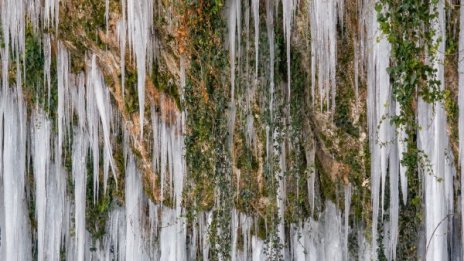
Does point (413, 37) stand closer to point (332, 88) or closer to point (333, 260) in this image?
point (332, 88)

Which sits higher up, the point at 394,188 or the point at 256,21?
the point at 256,21

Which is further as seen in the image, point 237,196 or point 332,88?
point 237,196

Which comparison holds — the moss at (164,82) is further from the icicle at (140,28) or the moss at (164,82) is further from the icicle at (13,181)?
the icicle at (13,181)

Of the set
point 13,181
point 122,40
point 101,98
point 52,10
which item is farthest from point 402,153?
point 13,181

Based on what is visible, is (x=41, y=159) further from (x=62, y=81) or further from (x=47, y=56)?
(x=47, y=56)

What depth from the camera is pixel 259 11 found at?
383 inches

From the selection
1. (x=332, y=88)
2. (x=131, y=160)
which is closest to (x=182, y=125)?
(x=131, y=160)

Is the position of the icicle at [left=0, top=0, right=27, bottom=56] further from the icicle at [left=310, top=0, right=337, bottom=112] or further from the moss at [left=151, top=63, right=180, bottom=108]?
the icicle at [left=310, top=0, right=337, bottom=112]

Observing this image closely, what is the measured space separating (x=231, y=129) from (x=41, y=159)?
2560 millimetres

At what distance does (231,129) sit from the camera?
10125 mm

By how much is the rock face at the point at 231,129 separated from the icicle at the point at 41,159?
20 millimetres

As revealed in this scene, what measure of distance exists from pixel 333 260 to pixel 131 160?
8.78ft

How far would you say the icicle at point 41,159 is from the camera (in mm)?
11211

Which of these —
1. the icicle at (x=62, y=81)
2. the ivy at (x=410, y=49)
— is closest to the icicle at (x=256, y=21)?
the ivy at (x=410, y=49)
